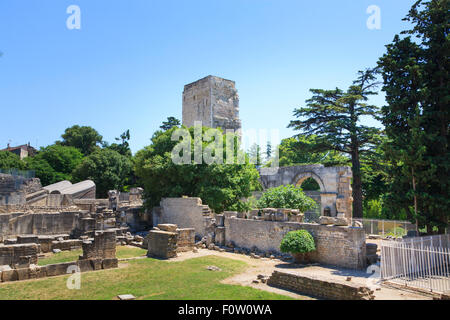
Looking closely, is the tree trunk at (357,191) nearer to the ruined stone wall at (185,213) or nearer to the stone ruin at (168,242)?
the ruined stone wall at (185,213)

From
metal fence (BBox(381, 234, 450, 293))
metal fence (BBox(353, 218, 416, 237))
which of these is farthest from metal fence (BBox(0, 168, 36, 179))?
metal fence (BBox(381, 234, 450, 293))

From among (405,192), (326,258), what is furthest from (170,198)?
(405,192)

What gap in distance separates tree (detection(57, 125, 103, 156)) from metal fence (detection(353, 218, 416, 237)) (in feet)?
147

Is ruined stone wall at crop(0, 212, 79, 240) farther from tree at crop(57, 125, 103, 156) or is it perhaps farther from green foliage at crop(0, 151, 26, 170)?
tree at crop(57, 125, 103, 156)

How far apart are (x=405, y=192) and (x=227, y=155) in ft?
35.5

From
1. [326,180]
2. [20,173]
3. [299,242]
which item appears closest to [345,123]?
[326,180]

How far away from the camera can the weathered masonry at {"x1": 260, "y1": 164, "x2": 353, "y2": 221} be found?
18766 mm

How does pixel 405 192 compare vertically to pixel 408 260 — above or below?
above

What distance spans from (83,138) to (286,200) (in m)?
45.3

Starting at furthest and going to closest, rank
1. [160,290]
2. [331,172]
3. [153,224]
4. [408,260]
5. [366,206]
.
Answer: [366,206], [331,172], [153,224], [408,260], [160,290]

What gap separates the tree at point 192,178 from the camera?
1922 centimetres

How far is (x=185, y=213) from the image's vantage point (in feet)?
62.6

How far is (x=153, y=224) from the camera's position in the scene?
22156 mm
